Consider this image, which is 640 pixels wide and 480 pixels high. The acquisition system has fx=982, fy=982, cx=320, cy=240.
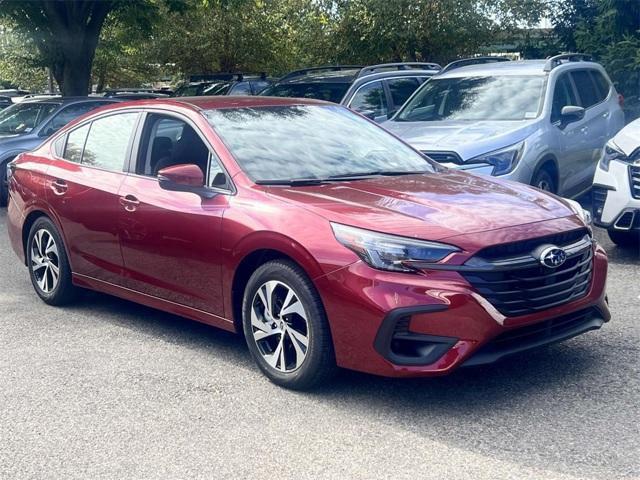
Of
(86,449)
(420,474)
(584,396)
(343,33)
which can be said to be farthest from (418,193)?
(343,33)

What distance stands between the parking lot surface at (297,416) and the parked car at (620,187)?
77.9 inches

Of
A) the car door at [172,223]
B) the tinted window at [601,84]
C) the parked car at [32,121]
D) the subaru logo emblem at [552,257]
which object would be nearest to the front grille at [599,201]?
the tinted window at [601,84]

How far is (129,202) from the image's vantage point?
632 centimetres

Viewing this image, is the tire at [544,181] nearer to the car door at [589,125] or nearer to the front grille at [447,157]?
the car door at [589,125]

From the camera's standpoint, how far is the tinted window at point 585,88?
11.0 metres

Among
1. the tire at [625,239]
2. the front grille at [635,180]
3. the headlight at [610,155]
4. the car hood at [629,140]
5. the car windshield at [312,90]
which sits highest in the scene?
the car windshield at [312,90]

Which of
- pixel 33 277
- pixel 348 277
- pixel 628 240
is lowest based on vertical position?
pixel 628 240

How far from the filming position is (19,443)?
→ 465cm

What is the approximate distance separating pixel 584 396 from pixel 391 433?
3.56ft

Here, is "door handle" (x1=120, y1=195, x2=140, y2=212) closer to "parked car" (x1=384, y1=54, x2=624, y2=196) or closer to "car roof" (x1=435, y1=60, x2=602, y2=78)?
"parked car" (x1=384, y1=54, x2=624, y2=196)

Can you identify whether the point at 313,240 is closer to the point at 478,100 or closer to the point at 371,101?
the point at 478,100

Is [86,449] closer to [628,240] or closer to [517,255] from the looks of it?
[517,255]

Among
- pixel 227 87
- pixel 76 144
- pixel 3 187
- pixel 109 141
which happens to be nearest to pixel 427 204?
pixel 109 141

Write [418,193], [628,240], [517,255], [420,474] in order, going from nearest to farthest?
1. [420,474]
2. [517,255]
3. [418,193]
4. [628,240]
